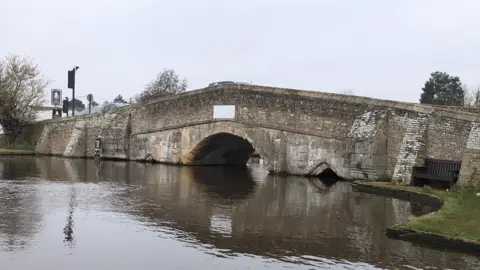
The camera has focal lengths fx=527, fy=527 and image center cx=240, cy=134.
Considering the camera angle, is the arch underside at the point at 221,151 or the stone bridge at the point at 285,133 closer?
the stone bridge at the point at 285,133

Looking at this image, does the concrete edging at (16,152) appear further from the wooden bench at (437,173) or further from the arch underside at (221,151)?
the wooden bench at (437,173)

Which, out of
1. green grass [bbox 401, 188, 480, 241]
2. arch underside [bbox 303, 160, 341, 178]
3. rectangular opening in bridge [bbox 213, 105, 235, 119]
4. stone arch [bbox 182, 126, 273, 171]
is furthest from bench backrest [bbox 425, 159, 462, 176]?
rectangular opening in bridge [bbox 213, 105, 235, 119]

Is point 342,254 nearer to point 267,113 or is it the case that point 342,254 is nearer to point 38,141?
point 267,113

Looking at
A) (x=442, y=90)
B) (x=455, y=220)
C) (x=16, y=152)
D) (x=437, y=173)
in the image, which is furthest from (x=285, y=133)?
(x=442, y=90)

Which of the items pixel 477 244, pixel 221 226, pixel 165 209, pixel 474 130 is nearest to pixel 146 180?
pixel 165 209

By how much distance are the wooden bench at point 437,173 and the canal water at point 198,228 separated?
89.8 inches

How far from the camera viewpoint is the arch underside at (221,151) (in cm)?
2983

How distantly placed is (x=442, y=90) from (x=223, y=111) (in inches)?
1178

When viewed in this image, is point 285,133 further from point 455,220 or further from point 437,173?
point 455,220

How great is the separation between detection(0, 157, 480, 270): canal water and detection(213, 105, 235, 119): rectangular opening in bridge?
8.37 m

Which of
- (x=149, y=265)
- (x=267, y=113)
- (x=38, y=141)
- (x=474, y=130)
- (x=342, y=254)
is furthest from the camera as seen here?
(x=38, y=141)

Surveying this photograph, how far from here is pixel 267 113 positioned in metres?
26.2

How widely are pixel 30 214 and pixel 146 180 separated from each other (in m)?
8.84

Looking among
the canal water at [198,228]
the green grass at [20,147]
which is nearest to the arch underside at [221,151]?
the canal water at [198,228]
